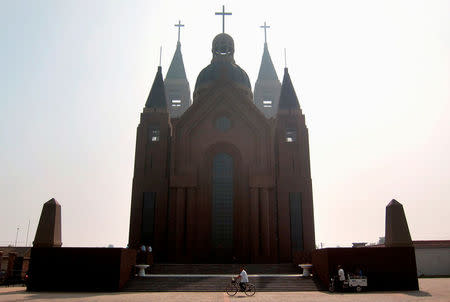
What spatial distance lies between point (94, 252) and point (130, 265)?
9.19 ft

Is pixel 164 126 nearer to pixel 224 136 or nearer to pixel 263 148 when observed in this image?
pixel 224 136

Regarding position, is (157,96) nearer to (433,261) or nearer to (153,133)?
(153,133)

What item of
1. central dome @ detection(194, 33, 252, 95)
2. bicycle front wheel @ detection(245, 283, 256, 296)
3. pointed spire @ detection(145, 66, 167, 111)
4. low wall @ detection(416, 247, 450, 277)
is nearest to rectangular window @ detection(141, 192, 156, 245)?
pointed spire @ detection(145, 66, 167, 111)

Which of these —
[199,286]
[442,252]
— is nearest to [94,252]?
[199,286]

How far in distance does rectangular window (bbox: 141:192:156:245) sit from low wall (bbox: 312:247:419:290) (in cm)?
1559

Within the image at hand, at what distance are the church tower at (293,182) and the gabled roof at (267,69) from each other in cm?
2603

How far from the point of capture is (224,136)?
116 ft

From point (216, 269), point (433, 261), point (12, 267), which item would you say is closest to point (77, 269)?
point (216, 269)

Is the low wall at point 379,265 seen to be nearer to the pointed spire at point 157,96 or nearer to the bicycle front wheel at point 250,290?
the bicycle front wheel at point 250,290

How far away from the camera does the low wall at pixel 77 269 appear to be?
71.6ft

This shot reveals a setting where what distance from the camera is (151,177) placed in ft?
113

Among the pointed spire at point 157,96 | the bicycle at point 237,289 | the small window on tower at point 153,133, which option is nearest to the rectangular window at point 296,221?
the bicycle at point 237,289

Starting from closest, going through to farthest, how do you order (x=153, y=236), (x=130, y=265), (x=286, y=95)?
(x=130, y=265)
(x=153, y=236)
(x=286, y=95)

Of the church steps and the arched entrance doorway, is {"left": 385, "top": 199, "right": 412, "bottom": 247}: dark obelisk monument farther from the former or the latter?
the arched entrance doorway
